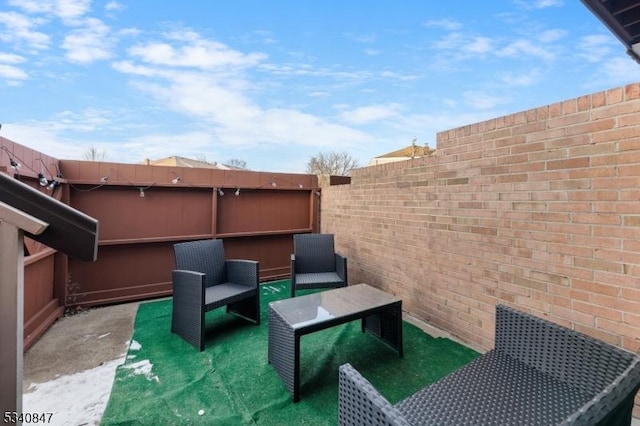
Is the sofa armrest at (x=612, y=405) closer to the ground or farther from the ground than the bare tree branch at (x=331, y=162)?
closer to the ground

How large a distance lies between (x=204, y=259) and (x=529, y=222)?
3.44m

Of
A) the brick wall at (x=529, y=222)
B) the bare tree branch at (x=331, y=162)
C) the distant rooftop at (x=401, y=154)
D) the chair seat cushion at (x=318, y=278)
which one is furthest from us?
the bare tree branch at (x=331, y=162)

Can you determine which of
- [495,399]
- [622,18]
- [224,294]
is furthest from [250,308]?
[622,18]

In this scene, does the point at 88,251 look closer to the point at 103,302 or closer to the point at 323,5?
the point at 103,302

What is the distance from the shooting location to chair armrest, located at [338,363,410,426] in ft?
3.54

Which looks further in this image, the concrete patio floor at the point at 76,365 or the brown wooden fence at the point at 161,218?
the brown wooden fence at the point at 161,218

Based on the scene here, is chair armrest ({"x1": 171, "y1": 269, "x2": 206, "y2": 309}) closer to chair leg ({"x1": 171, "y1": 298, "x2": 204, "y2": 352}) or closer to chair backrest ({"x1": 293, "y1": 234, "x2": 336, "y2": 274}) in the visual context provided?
chair leg ({"x1": 171, "y1": 298, "x2": 204, "y2": 352})

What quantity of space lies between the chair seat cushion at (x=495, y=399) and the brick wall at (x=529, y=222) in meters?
0.87

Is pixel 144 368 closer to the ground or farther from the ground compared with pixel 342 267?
closer to the ground

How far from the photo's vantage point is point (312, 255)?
429cm

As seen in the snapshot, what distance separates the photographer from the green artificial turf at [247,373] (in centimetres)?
199

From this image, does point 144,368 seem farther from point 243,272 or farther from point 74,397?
point 243,272

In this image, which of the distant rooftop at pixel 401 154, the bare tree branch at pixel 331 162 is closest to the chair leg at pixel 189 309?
the distant rooftop at pixel 401 154

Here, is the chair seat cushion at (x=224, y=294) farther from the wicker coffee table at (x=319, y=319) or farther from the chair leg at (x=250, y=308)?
the wicker coffee table at (x=319, y=319)
